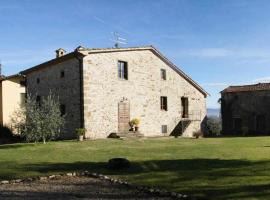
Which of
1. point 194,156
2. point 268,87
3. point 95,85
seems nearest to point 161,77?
point 95,85

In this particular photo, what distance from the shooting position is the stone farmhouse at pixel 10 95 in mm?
34000

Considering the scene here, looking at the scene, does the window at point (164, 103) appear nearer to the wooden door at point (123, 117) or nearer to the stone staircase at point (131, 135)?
the wooden door at point (123, 117)

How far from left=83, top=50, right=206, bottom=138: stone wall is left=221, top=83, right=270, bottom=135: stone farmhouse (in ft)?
24.4

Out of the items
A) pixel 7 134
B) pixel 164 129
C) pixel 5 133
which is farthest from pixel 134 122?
pixel 5 133

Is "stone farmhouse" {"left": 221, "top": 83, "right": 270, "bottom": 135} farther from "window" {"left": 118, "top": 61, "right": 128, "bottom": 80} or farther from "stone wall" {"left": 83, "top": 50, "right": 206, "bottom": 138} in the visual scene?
"window" {"left": 118, "top": 61, "right": 128, "bottom": 80}

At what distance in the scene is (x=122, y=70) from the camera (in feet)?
103

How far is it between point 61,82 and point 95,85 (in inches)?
116

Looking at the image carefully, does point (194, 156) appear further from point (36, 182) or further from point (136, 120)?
point (136, 120)

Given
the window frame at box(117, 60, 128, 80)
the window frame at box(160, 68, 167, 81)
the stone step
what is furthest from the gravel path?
the window frame at box(160, 68, 167, 81)

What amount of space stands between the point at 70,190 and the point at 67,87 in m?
19.3

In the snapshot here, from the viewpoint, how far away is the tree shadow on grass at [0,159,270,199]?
10.5 m

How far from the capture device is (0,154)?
19.5 m

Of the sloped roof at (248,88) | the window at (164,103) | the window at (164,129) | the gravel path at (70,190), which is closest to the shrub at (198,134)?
the window at (164,129)

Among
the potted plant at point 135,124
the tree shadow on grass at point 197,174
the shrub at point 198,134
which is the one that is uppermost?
the potted plant at point 135,124
